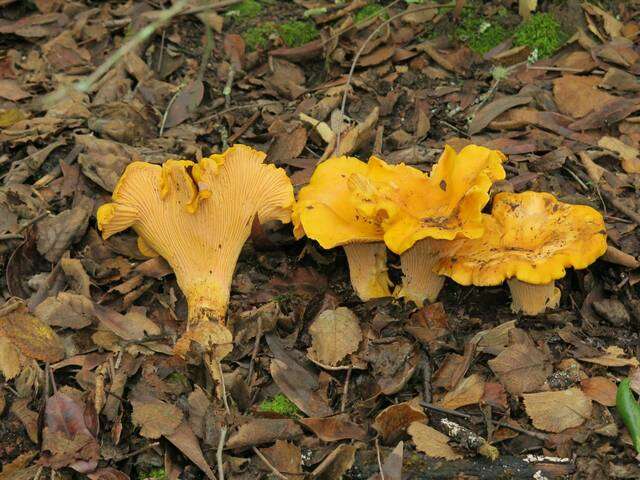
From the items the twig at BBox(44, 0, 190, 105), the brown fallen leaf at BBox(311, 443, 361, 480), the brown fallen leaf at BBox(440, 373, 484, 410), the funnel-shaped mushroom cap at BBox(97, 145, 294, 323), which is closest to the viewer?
the twig at BBox(44, 0, 190, 105)

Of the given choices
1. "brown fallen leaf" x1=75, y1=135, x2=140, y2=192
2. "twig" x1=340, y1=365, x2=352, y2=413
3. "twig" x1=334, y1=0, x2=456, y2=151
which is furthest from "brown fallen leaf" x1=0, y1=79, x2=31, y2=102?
"twig" x1=340, y1=365, x2=352, y2=413

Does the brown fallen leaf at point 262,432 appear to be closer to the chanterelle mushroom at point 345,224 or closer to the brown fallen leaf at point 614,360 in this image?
the chanterelle mushroom at point 345,224

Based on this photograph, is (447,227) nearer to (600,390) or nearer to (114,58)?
(600,390)

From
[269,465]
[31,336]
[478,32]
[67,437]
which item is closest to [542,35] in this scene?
[478,32]

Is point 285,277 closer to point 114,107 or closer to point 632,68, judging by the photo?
point 114,107

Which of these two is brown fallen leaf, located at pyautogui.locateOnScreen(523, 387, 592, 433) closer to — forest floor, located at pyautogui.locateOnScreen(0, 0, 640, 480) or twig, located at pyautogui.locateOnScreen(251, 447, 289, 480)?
forest floor, located at pyautogui.locateOnScreen(0, 0, 640, 480)

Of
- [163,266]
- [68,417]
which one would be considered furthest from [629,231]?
[68,417]

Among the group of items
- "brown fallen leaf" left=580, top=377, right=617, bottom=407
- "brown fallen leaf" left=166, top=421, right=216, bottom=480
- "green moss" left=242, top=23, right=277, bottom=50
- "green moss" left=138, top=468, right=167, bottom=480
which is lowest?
"green moss" left=138, top=468, right=167, bottom=480

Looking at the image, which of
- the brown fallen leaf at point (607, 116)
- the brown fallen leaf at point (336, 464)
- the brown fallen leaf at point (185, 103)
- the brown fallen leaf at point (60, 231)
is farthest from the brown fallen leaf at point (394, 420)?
the brown fallen leaf at point (185, 103)
